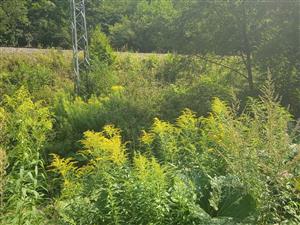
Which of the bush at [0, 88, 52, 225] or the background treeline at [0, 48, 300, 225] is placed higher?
the background treeline at [0, 48, 300, 225]

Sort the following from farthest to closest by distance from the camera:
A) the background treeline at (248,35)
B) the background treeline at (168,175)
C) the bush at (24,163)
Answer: the background treeline at (248,35) < the bush at (24,163) < the background treeline at (168,175)

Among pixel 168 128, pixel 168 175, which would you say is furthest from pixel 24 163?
pixel 168 175

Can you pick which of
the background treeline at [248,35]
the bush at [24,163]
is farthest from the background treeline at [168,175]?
the background treeline at [248,35]

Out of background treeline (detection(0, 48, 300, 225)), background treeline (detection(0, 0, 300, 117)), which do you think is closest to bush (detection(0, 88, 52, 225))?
background treeline (detection(0, 48, 300, 225))

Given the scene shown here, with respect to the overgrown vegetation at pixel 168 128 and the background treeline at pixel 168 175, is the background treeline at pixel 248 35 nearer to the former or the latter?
the overgrown vegetation at pixel 168 128

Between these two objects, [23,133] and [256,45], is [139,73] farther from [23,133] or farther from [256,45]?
[23,133]

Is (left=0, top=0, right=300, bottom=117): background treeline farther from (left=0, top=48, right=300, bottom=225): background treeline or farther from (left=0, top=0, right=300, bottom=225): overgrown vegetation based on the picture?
(left=0, top=48, right=300, bottom=225): background treeline

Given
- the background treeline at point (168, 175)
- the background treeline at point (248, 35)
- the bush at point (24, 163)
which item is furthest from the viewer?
the background treeline at point (248, 35)

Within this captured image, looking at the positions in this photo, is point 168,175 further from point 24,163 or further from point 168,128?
point 24,163

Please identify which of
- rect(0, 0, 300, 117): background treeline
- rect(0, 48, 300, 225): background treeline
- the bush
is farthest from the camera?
rect(0, 0, 300, 117): background treeline

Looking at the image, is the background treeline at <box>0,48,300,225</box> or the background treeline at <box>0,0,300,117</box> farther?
the background treeline at <box>0,0,300,117</box>

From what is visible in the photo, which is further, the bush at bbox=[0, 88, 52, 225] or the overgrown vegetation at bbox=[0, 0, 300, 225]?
the bush at bbox=[0, 88, 52, 225]

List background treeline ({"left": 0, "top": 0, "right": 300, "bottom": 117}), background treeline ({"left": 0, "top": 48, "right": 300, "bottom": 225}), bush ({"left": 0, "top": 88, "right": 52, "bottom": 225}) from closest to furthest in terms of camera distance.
Answer: background treeline ({"left": 0, "top": 48, "right": 300, "bottom": 225}) → bush ({"left": 0, "top": 88, "right": 52, "bottom": 225}) → background treeline ({"left": 0, "top": 0, "right": 300, "bottom": 117})

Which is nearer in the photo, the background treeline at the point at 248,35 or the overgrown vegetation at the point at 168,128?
the overgrown vegetation at the point at 168,128
